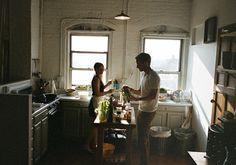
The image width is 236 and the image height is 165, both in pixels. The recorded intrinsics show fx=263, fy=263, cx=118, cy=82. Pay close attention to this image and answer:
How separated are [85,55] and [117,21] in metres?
1.03

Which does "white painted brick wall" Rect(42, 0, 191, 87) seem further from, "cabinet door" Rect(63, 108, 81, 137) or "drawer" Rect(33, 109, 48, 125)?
"drawer" Rect(33, 109, 48, 125)

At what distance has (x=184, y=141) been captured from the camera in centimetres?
496

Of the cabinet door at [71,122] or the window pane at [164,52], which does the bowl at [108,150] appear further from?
the window pane at [164,52]

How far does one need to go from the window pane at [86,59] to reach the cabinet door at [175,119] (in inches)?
70.3

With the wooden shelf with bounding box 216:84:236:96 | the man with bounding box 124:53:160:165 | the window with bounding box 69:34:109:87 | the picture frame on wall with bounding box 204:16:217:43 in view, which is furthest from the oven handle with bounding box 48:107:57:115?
the picture frame on wall with bounding box 204:16:217:43

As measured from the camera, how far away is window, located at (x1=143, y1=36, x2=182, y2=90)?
Answer: 19.0 ft

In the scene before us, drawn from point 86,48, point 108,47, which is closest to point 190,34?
point 108,47

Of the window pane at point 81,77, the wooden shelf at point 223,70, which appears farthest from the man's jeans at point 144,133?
the window pane at point 81,77

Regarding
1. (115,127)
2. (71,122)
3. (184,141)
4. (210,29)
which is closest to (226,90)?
(210,29)

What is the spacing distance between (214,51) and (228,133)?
6.23 feet

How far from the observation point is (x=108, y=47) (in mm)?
5770

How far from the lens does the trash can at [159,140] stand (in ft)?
16.4

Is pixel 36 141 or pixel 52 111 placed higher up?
pixel 52 111

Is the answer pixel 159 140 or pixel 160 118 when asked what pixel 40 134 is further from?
pixel 160 118
